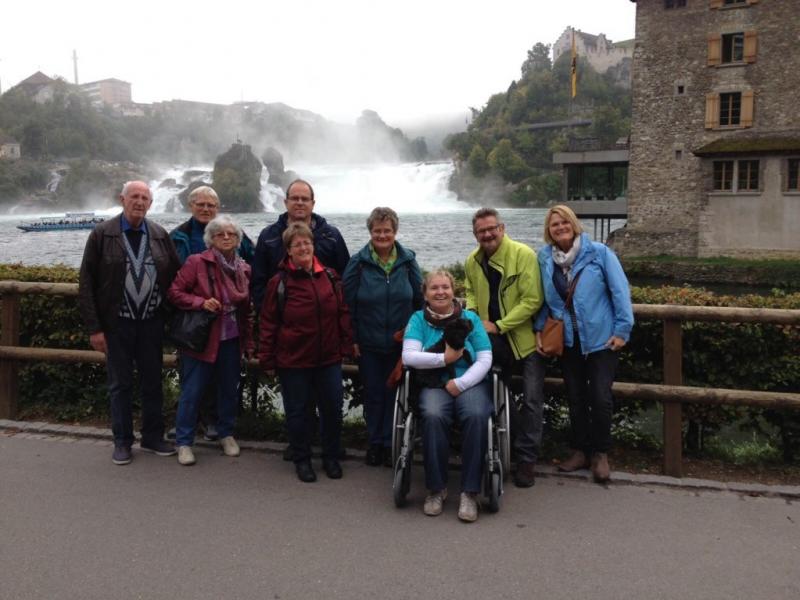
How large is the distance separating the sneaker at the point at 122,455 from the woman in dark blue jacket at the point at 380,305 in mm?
1608

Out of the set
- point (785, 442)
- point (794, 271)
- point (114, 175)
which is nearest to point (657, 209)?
point (794, 271)

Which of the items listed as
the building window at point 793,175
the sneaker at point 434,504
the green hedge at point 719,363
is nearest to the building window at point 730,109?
the building window at point 793,175

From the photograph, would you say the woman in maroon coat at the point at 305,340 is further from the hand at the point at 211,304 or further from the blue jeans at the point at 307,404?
the hand at the point at 211,304

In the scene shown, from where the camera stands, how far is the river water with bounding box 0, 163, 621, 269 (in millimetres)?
48866

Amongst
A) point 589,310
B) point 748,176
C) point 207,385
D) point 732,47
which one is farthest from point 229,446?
point 732,47

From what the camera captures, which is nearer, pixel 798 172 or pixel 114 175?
pixel 798 172

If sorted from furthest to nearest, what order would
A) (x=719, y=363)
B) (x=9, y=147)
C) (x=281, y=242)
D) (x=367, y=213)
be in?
(x=9, y=147)
(x=367, y=213)
(x=281, y=242)
(x=719, y=363)

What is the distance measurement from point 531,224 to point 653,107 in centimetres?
3133

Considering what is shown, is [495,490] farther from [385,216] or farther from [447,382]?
[385,216]

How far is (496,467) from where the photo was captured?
151 inches

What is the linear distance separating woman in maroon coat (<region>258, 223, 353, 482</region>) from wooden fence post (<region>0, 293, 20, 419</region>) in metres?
2.45

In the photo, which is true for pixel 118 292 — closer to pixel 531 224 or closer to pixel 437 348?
pixel 437 348

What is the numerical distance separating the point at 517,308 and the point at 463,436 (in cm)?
90

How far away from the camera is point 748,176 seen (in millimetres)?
30406
